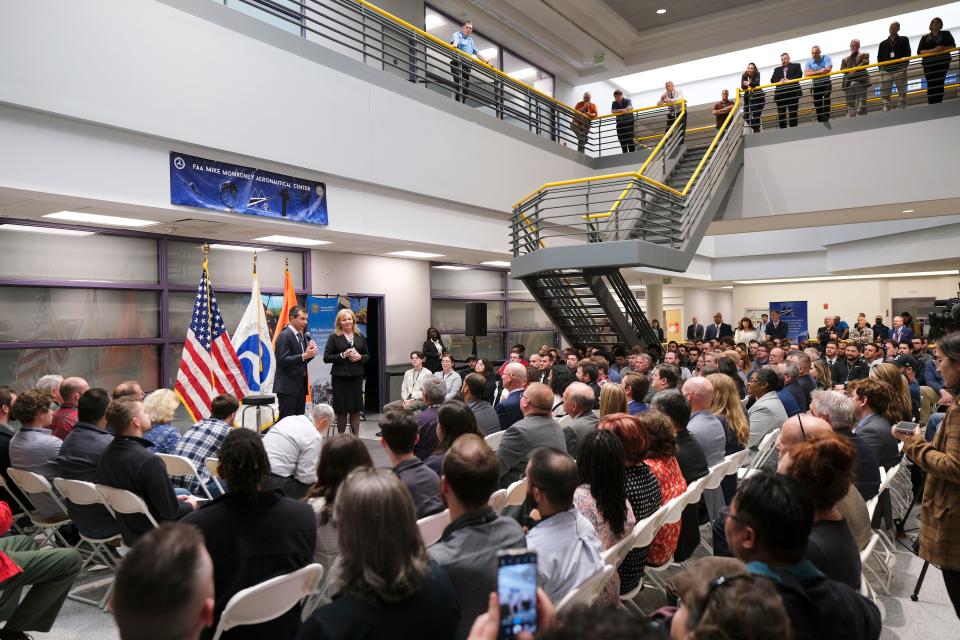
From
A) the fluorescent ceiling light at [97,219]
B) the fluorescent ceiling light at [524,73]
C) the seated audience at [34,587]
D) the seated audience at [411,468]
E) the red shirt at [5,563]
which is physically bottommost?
the seated audience at [34,587]

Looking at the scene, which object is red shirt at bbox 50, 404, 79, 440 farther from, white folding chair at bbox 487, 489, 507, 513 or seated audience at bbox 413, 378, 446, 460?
white folding chair at bbox 487, 489, 507, 513

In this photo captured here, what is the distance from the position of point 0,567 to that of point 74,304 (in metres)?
5.97

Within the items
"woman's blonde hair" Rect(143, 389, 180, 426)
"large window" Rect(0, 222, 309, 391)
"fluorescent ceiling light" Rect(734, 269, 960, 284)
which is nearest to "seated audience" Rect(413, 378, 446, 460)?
"woman's blonde hair" Rect(143, 389, 180, 426)

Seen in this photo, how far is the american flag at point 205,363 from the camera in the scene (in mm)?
6828

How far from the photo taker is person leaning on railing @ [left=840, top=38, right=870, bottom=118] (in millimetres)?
11305

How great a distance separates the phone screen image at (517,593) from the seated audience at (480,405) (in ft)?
13.8

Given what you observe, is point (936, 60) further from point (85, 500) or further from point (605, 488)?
point (85, 500)

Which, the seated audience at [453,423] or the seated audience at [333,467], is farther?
the seated audience at [453,423]

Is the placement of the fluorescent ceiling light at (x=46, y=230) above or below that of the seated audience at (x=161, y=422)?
above

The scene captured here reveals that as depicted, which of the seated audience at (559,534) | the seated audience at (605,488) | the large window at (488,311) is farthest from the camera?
the large window at (488,311)

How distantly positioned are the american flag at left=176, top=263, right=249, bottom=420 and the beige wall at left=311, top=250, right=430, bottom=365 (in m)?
3.67

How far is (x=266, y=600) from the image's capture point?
7.81 feet

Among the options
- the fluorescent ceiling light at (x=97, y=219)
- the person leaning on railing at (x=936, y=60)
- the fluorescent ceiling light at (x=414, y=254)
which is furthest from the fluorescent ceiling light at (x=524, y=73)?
the fluorescent ceiling light at (x=97, y=219)

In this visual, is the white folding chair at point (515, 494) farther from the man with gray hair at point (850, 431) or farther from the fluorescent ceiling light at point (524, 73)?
the fluorescent ceiling light at point (524, 73)
